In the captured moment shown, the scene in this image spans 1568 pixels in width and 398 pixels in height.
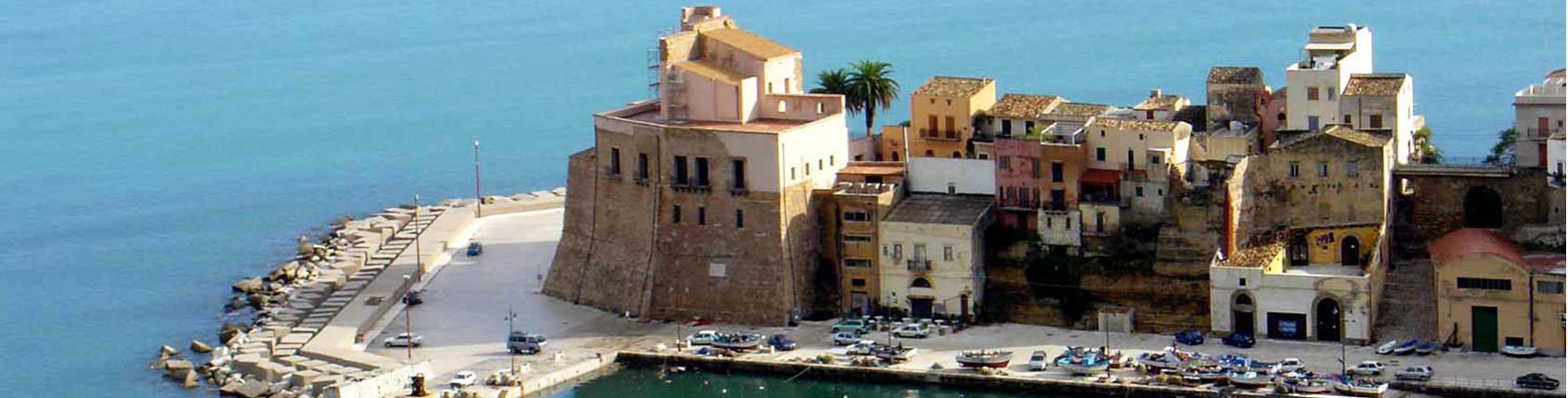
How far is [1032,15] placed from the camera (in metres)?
168

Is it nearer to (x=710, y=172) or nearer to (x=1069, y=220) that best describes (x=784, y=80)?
(x=710, y=172)

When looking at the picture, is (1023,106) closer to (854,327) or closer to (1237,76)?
(1237,76)

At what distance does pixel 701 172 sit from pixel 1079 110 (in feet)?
36.1

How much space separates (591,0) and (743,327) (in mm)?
113474

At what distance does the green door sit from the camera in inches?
3056

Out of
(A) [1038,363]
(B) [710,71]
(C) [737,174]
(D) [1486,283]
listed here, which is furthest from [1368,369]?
(B) [710,71]

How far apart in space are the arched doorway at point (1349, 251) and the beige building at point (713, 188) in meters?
14.4

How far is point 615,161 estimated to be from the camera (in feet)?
291

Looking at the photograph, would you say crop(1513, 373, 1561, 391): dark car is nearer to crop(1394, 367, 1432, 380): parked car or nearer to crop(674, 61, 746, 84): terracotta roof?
crop(1394, 367, 1432, 380): parked car

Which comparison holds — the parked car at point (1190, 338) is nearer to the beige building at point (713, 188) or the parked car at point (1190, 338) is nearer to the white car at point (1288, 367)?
the white car at point (1288, 367)

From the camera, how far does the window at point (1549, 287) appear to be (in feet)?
252

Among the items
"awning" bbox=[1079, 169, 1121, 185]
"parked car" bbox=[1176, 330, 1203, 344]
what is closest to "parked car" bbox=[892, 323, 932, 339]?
"awning" bbox=[1079, 169, 1121, 185]

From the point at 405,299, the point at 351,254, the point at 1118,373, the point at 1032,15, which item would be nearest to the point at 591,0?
the point at 1032,15

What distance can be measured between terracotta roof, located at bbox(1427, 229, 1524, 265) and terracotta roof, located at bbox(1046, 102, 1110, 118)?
10.4m
